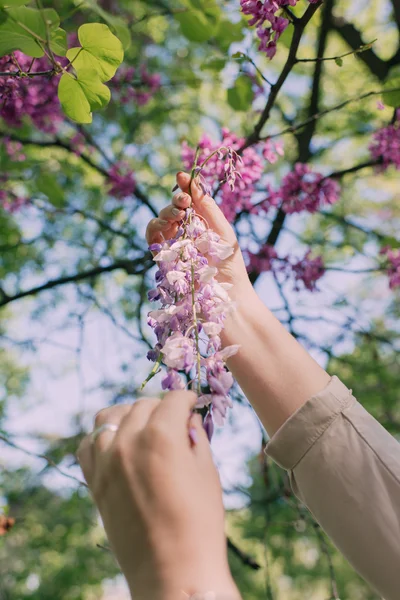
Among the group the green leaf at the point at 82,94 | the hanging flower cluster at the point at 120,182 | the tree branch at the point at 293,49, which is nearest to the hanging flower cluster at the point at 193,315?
the green leaf at the point at 82,94

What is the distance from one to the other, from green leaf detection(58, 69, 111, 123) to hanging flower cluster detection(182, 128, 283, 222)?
1.69 feet

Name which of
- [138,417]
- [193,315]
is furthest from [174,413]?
[193,315]

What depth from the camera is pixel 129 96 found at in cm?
356

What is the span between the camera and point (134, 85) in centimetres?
337

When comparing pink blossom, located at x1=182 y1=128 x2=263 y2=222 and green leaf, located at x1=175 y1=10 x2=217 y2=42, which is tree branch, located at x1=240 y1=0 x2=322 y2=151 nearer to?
pink blossom, located at x1=182 y1=128 x2=263 y2=222

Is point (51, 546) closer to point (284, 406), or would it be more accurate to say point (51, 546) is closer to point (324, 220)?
point (324, 220)

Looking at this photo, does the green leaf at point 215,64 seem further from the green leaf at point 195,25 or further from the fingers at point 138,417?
the fingers at point 138,417

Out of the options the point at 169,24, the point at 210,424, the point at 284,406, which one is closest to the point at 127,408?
the point at 210,424

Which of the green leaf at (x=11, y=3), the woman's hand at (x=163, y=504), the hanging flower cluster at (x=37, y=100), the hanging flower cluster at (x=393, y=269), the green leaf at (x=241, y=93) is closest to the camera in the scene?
the woman's hand at (x=163, y=504)

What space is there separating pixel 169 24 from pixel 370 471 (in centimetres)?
549

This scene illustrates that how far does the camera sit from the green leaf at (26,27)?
43.4 inches

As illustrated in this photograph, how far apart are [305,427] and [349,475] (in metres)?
0.12

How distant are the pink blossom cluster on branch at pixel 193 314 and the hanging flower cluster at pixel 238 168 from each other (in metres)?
0.73

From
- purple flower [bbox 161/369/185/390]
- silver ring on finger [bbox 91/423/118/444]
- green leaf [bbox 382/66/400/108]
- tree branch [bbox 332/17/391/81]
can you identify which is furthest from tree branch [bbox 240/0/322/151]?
tree branch [bbox 332/17/391/81]
